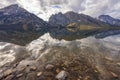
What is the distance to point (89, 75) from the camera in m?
10.7

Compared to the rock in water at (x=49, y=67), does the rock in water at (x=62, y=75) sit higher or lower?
lower

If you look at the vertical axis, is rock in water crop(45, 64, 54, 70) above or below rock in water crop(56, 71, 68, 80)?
above

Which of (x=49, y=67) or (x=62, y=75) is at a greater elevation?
(x=49, y=67)

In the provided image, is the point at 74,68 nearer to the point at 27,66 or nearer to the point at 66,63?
the point at 66,63

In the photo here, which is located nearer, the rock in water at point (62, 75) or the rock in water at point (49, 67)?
the rock in water at point (62, 75)

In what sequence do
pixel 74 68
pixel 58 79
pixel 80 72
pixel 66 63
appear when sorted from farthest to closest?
pixel 66 63, pixel 74 68, pixel 80 72, pixel 58 79

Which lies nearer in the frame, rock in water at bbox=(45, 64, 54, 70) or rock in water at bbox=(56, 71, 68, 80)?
rock in water at bbox=(56, 71, 68, 80)

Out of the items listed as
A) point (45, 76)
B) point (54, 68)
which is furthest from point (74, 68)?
point (45, 76)

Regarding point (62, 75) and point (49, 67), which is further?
point (49, 67)

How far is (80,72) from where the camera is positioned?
11172 mm

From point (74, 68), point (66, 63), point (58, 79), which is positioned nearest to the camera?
point (58, 79)

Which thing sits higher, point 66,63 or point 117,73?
point 66,63

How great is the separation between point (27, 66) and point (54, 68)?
2375 millimetres

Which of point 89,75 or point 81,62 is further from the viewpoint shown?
point 81,62
